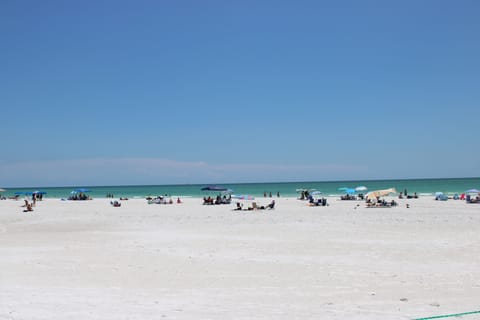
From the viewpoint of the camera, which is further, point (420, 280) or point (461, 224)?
point (461, 224)

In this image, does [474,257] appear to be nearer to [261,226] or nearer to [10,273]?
[261,226]

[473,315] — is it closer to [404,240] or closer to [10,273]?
[404,240]

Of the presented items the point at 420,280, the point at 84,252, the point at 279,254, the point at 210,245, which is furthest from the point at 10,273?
the point at 420,280

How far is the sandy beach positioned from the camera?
7.15 metres

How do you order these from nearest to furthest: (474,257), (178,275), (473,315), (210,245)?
(473,315)
(178,275)
(474,257)
(210,245)

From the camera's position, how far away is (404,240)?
15.7 metres

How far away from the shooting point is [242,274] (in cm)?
1032

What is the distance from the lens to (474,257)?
1197 cm

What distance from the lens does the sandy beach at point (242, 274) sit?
7.15 metres

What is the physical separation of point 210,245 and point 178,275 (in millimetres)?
4841

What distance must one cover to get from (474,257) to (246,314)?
855 centimetres

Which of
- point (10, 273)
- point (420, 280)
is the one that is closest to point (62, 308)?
point (10, 273)

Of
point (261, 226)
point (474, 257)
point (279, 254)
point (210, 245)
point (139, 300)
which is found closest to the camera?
point (139, 300)

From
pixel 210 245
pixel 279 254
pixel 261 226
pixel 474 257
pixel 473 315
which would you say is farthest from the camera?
pixel 261 226
